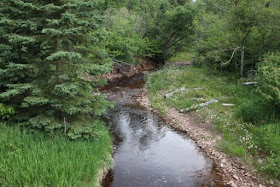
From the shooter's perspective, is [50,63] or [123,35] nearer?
[50,63]

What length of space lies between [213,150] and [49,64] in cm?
750

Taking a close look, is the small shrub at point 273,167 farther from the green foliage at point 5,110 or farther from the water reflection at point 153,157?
the green foliage at point 5,110

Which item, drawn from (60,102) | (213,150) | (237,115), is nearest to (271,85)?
(237,115)

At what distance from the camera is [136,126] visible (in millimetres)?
11836

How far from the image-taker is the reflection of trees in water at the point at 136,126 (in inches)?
406

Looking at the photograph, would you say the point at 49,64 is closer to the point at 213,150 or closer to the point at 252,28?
the point at 213,150

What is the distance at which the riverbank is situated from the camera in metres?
7.76

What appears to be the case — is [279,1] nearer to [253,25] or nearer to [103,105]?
[253,25]

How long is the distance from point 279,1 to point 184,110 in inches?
383

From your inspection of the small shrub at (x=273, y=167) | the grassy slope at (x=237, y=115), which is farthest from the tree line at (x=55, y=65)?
the small shrub at (x=273, y=167)

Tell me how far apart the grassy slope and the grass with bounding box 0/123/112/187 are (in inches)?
223

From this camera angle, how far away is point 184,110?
1302 centimetres

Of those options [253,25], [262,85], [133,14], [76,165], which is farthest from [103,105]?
[133,14]

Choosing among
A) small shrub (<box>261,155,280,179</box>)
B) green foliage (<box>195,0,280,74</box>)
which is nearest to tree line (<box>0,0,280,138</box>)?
small shrub (<box>261,155,280,179</box>)
